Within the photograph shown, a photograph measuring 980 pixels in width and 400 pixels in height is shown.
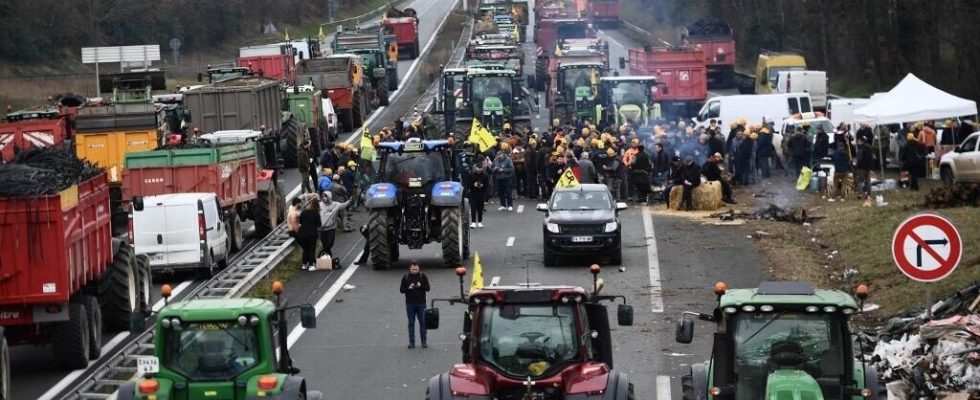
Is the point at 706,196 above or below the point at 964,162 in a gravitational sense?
below

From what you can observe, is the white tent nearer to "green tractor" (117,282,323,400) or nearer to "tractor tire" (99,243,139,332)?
"tractor tire" (99,243,139,332)

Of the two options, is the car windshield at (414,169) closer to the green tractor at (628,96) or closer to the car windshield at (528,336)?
the car windshield at (528,336)

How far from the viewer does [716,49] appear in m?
77.7

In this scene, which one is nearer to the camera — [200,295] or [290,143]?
[200,295]

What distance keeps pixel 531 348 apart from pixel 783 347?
2381mm

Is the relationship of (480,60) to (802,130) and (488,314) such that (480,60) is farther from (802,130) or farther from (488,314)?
(488,314)

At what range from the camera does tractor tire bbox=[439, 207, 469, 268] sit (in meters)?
31.1

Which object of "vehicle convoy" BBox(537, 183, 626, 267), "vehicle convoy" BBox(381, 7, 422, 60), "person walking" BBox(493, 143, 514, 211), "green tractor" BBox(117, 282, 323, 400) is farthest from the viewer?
"vehicle convoy" BBox(381, 7, 422, 60)

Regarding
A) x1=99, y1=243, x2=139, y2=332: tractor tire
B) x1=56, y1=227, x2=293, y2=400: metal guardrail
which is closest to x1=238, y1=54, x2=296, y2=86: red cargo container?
x1=56, y1=227, x2=293, y2=400: metal guardrail

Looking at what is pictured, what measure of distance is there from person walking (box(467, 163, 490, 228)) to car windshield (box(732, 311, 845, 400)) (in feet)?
73.1

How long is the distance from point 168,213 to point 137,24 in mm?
59319

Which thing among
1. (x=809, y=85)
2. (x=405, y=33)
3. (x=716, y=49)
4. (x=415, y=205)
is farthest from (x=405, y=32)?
(x=415, y=205)

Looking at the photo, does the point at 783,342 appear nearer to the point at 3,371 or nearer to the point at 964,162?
the point at 3,371

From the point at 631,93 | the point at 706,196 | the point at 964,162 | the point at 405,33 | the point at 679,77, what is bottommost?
the point at 706,196
